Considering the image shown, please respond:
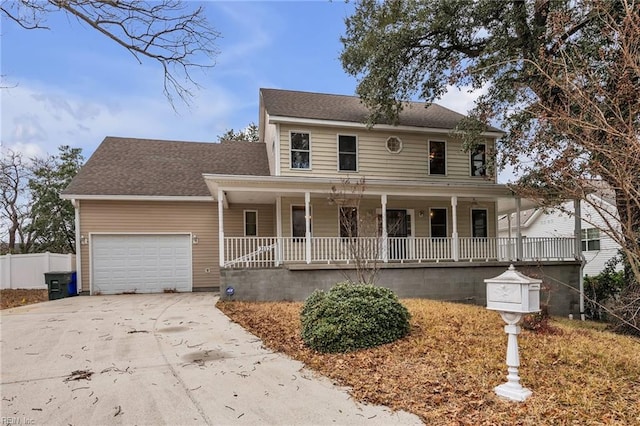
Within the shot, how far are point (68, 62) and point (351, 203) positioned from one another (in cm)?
798

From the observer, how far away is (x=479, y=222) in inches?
590

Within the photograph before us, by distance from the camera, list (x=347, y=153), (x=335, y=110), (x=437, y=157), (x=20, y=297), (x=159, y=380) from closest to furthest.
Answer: (x=159, y=380)
(x=20, y=297)
(x=347, y=153)
(x=335, y=110)
(x=437, y=157)

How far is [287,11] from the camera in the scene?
30.8 ft

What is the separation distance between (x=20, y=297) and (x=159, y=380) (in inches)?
474

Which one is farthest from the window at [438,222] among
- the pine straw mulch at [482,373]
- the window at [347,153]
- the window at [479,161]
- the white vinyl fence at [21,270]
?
the white vinyl fence at [21,270]

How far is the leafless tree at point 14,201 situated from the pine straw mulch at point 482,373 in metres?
21.0

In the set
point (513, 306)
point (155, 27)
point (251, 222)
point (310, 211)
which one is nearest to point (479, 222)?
point (310, 211)

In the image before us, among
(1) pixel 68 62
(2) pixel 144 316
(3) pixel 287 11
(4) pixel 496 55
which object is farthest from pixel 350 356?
(4) pixel 496 55

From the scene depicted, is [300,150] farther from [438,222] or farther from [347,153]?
[438,222]

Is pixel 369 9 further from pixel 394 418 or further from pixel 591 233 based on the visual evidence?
pixel 591 233

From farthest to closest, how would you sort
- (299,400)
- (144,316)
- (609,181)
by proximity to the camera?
(144,316) < (609,181) < (299,400)

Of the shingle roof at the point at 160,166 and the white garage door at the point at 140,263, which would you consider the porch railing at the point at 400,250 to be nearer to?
the white garage door at the point at 140,263

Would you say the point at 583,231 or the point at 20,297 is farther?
the point at 583,231

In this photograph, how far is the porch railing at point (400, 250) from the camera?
11.6 metres
